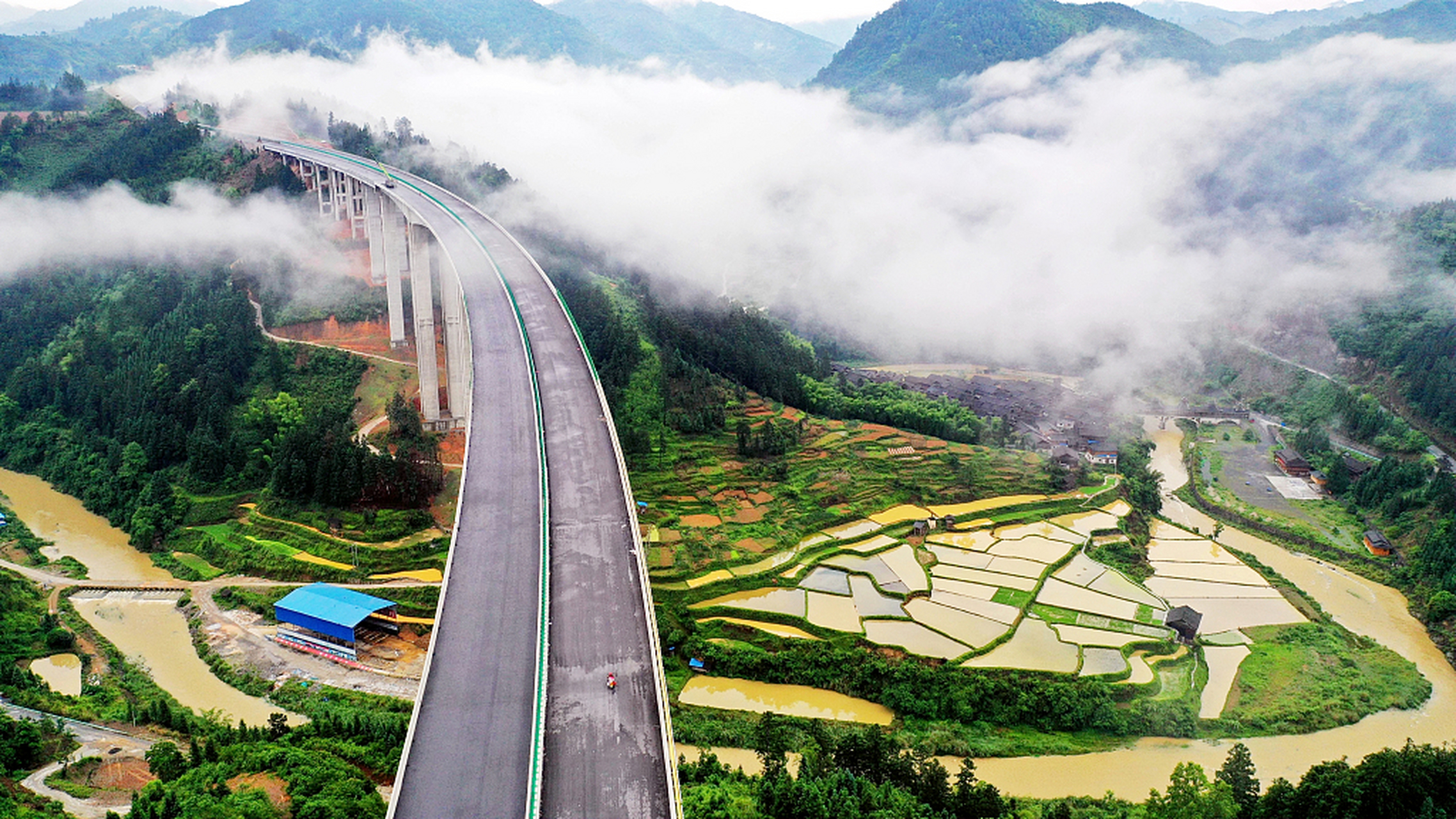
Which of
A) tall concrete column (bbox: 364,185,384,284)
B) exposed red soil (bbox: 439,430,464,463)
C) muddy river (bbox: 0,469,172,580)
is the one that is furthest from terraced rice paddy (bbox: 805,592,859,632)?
tall concrete column (bbox: 364,185,384,284)

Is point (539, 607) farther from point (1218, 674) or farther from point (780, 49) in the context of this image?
point (780, 49)

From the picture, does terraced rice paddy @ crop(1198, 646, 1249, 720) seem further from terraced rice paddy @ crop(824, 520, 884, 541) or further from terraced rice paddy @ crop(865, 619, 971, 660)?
terraced rice paddy @ crop(824, 520, 884, 541)

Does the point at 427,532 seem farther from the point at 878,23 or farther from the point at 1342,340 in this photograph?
the point at 878,23

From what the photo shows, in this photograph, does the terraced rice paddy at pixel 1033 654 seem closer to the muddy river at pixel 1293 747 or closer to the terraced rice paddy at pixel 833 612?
the muddy river at pixel 1293 747

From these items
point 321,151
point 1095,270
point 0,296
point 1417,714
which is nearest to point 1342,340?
point 1095,270

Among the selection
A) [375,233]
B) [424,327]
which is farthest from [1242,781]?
[375,233]
